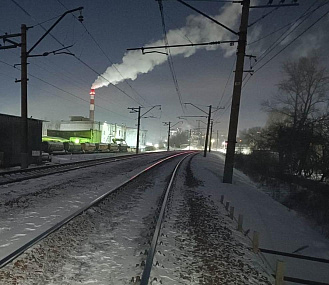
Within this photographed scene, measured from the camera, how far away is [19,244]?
3.70 metres

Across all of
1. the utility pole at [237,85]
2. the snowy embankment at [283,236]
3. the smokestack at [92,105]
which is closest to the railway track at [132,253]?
the snowy embankment at [283,236]

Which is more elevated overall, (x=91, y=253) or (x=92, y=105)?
(x=92, y=105)

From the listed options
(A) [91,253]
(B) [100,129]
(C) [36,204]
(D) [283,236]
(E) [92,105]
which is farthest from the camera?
(E) [92,105]

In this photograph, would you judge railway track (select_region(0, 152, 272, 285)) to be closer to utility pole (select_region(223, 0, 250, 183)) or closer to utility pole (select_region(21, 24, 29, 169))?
utility pole (select_region(223, 0, 250, 183))

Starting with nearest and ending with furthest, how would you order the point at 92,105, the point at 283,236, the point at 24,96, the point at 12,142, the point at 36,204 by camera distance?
1. the point at 283,236
2. the point at 36,204
3. the point at 24,96
4. the point at 12,142
5. the point at 92,105

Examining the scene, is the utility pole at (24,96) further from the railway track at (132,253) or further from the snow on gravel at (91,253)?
the snow on gravel at (91,253)

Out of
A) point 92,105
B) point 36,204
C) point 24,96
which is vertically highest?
point 92,105

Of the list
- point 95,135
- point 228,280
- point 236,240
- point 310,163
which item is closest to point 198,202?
point 236,240

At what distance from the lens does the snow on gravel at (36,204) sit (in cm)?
417

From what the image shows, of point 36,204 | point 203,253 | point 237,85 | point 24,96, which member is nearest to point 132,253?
point 203,253

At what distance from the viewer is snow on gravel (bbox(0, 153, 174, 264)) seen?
13.7ft

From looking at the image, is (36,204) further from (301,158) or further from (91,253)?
(301,158)

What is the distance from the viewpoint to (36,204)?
20.1 feet

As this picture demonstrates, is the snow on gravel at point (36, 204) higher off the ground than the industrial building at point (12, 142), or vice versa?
the industrial building at point (12, 142)
